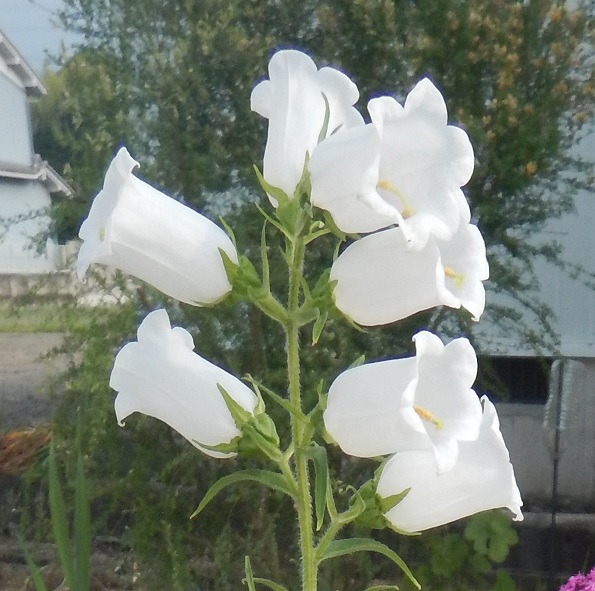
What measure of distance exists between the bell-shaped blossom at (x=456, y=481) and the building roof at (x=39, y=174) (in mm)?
1006

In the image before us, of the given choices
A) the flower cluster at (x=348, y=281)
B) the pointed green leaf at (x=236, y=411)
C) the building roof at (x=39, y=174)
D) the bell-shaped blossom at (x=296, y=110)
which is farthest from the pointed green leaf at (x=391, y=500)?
the building roof at (x=39, y=174)

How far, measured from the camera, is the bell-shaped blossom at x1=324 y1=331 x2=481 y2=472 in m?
0.43

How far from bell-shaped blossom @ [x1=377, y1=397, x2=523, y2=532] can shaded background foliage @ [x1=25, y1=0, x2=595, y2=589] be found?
2.35ft

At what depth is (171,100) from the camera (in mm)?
1278

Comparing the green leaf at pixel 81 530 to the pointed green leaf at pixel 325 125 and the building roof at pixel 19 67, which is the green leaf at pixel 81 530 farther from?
the building roof at pixel 19 67

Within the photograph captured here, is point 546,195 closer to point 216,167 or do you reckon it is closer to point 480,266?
point 216,167

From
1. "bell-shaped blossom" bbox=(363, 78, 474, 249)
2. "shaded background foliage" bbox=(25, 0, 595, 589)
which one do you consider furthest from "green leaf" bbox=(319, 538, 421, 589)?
"shaded background foliage" bbox=(25, 0, 595, 589)

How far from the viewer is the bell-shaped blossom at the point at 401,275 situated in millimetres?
453

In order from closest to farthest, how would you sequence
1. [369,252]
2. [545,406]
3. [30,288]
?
[369,252] < [30,288] < [545,406]

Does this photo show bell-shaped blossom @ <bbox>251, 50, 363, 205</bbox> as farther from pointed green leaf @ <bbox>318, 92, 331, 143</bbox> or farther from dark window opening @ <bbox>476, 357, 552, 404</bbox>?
dark window opening @ <bbox>476, 357, 552, 404</bbox>

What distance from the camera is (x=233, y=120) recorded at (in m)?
1.32

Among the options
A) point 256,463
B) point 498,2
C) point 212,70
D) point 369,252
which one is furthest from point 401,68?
point 369,252

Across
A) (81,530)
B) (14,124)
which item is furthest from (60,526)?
(14,124)

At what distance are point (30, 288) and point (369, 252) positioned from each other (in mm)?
1113
